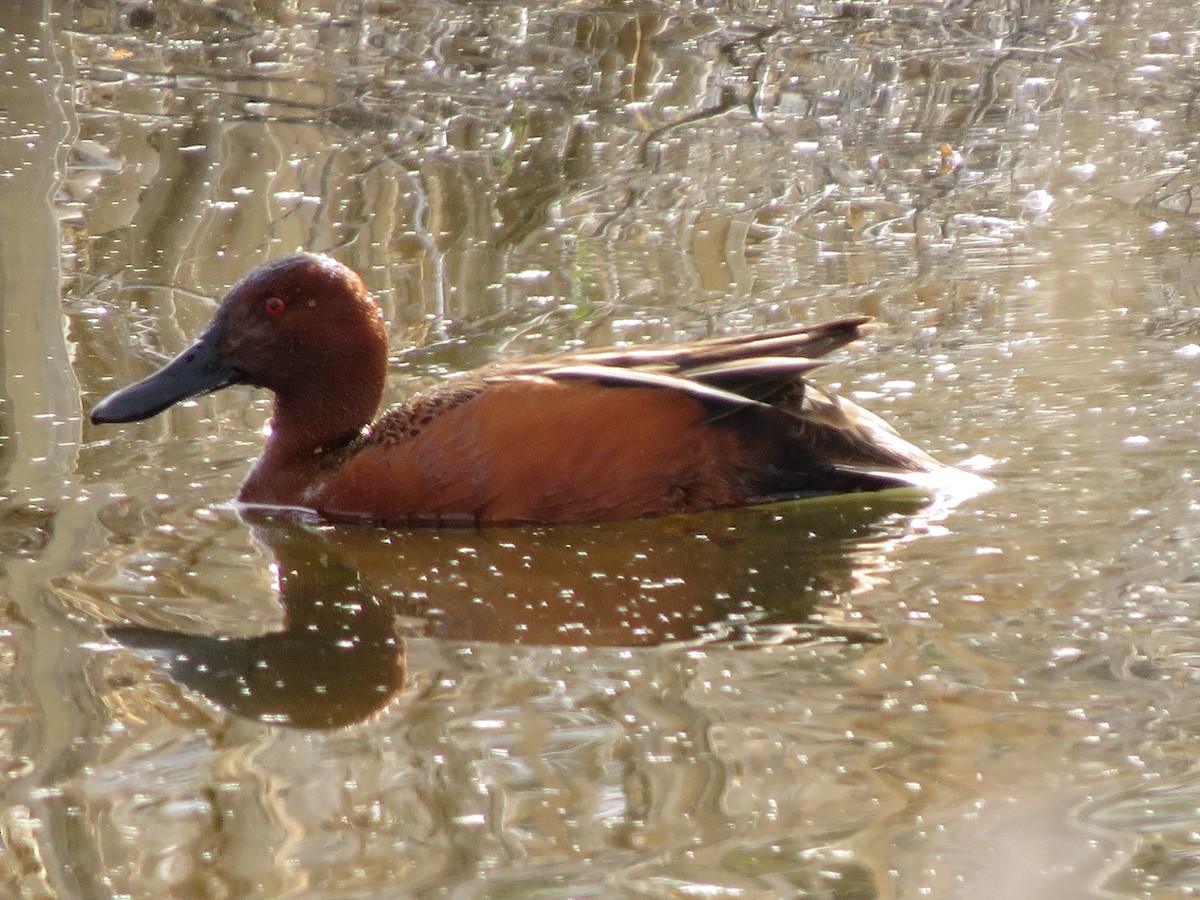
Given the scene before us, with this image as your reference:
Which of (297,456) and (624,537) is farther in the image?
(297,456)

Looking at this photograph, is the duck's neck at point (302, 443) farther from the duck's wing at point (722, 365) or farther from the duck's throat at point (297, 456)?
the duck's wing at point (722, 365)

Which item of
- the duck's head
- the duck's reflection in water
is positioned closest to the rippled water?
the duck's reflection in water

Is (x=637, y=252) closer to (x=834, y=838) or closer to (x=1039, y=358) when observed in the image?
(x=1039, y=358)

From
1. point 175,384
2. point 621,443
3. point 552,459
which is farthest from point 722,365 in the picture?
point 175,384

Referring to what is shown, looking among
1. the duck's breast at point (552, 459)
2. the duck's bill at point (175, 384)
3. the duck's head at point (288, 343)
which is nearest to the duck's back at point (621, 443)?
the duck's breast at point (552, 459)

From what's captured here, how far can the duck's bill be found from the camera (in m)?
5.12

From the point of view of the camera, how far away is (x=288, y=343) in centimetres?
521

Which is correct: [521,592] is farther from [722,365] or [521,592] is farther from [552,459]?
[722,365]

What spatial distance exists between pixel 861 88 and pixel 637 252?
114 inches

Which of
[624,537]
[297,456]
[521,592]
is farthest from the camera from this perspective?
[297,456]

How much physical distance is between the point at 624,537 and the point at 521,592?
1.61 ft

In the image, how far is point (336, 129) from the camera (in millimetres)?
8984

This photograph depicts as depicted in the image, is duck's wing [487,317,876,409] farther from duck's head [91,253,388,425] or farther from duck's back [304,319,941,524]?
duck's head [91,253,388,425]

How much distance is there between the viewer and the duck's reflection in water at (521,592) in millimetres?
3977
